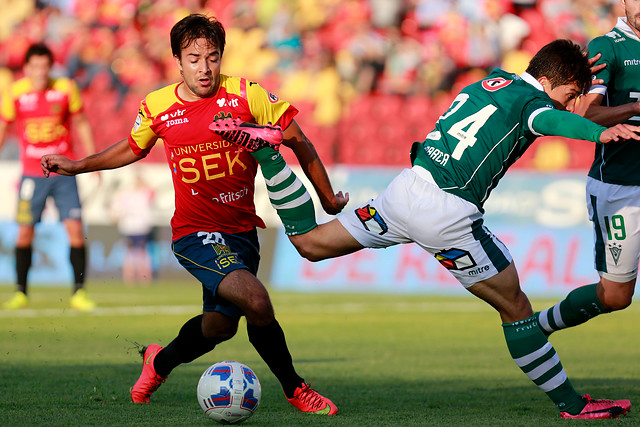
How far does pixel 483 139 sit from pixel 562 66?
59 centimetres

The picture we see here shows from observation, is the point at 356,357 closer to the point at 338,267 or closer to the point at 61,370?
the point at 61,370

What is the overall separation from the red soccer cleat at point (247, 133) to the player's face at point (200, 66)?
1.19ft

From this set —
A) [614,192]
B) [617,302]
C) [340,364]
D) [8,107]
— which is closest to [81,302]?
[8,107]

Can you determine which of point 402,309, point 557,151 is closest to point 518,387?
point 402,309

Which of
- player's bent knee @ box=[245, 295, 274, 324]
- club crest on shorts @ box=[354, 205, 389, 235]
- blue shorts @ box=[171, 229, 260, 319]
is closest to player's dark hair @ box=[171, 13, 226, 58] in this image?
blue shorts @ box=[171, 229, 260, 319]

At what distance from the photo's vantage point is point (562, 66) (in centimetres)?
486

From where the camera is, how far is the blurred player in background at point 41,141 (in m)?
10.6

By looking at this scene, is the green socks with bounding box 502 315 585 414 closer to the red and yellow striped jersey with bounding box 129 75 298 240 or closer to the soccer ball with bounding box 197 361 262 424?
the soccer ball with bounding box 197 361 262 424

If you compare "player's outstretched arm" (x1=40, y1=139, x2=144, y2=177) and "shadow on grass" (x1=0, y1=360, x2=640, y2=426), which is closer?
"shadow on grass" (x1=0, y1=360, x2=640, y2=426)

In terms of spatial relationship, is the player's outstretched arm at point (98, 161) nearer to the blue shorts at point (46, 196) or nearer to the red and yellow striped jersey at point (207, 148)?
the red and yellow striped jersey at point (207, 148)

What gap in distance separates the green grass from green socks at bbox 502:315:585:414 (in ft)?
0.47

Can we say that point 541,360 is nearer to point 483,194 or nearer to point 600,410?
point 600,410

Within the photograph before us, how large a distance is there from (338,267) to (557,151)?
14.6 ft

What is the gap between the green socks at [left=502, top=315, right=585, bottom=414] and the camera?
496 cm
